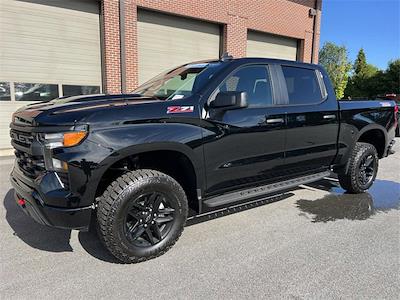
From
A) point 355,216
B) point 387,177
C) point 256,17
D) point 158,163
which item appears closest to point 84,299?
point 158,163

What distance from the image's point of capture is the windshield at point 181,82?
3.60m

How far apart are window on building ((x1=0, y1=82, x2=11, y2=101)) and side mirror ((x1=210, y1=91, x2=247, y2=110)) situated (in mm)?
7707

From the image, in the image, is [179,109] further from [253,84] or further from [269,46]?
[269,46]

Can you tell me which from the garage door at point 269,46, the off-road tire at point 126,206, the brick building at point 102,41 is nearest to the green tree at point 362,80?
the garage door at point 269,46

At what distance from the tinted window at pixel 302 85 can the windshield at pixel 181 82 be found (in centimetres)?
107


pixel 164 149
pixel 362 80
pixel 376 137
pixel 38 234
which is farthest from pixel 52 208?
pixel 362 80

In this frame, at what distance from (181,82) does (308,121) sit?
5.80 ft

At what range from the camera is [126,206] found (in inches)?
121

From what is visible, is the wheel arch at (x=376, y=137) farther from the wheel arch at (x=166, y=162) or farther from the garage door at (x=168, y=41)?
the garage door at (x=168, y=41)

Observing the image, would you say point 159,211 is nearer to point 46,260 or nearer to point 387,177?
point 46,260

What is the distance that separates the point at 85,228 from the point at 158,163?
962 millimetres

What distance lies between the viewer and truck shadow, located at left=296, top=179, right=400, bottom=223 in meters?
4.65

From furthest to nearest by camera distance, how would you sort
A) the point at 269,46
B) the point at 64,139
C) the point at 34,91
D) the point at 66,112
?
1. the point at 269,46
2. the point at 34,91
3. the point at 66,112
4. the point at 64,139

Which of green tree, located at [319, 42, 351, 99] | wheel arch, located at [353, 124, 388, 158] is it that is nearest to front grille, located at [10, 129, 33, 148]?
wheel arch, located at [353, 124, 388, 158]
